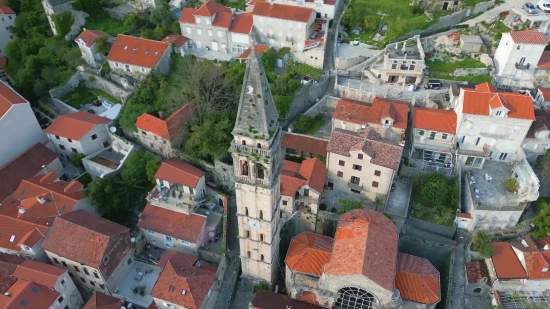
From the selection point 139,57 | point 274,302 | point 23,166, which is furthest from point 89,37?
point 274,302

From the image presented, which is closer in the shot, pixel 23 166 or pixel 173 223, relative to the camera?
pixel 173 223

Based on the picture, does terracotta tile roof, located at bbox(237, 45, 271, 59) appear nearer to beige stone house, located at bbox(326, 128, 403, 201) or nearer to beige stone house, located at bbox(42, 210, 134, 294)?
beige stone house, located at bbox(326, 128, 403, 201)

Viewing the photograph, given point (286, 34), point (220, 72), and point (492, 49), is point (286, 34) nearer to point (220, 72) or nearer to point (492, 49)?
point (220, 72)

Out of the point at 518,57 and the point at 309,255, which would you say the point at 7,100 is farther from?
the point at 518,57

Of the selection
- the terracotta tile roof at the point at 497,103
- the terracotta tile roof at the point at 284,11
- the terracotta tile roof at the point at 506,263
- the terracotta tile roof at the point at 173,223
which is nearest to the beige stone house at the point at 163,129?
the terracotta tile roof at the point at 173,223

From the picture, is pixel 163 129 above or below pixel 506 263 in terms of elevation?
above

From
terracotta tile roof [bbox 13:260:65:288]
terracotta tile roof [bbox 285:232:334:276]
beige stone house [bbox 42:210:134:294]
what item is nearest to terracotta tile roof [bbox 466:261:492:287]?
terracotta tile roof [bbox 285:232:334:276]

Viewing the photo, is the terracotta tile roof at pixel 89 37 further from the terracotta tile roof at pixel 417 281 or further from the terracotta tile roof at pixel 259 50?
the terracotta tile roof at pixel 417 281

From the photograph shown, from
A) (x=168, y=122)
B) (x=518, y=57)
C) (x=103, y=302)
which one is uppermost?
(x=518, y=57)
